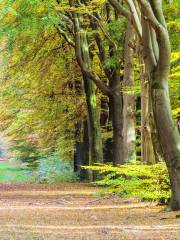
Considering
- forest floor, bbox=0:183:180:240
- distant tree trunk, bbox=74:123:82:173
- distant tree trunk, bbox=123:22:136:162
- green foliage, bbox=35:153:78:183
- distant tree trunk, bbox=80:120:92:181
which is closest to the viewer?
forest floor, bbox=0:183:180:240

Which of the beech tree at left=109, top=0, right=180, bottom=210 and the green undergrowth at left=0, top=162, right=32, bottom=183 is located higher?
the beech tree at left=109, top=0, right=180, bottom=210

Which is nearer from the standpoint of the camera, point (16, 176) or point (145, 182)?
point (145, 182)

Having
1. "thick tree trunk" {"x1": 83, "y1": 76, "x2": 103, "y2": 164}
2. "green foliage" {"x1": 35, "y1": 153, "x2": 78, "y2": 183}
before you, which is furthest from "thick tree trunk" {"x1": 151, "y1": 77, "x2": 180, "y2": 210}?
"green foliage" {"x1": 35, "y1": 153, "x2": 78, "y2": 183}

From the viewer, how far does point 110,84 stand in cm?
2367

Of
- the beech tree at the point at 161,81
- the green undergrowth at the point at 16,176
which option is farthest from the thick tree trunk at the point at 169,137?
the green undergrowth at the point at 16,176

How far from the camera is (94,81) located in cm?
2220

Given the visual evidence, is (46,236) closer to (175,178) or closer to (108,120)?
(175,178)

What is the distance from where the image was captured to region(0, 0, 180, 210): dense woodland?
38.5 ft

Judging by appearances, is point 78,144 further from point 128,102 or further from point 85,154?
point 128,102

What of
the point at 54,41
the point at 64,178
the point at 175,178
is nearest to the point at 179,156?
the point at 175,178

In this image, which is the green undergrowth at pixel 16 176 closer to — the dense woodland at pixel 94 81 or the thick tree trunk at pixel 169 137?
the dense woodland at pixel 94 81

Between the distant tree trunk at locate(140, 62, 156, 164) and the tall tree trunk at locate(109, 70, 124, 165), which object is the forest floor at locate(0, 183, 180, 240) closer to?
the distant tree trunk at locate(140, 62, 156, 164)

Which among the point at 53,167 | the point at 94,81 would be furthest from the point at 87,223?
the point at 53,167

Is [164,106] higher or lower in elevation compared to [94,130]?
lower
